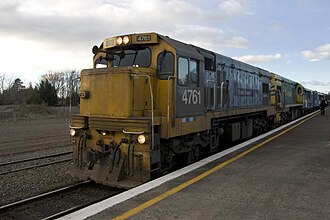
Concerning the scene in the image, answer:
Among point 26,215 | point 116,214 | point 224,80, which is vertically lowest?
point 26,215

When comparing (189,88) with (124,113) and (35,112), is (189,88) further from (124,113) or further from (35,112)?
(35,112)

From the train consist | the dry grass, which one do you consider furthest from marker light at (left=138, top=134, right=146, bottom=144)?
the dry grass

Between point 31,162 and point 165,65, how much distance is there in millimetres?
6228

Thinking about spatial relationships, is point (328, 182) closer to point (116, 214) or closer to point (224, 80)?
point (116, 214)

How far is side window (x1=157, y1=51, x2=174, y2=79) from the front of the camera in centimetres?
714

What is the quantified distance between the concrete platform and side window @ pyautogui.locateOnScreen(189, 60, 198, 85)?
6.81ft

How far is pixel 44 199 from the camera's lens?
6.35 m

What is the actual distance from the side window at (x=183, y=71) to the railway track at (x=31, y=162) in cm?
535

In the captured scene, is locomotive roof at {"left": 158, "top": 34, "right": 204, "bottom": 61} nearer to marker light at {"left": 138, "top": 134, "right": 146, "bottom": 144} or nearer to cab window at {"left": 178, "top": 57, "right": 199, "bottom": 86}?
cab window at {"left": 178, "top": 57, "right": 199, "bottom": 86}

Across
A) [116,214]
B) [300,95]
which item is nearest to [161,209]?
[116,214]

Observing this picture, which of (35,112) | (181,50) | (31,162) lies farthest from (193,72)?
(35,112)

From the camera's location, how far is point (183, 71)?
743 cm

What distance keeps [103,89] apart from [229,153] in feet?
13.5

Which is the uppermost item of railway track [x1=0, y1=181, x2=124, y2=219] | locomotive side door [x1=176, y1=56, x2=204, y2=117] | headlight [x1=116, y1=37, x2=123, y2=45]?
headlight [x1=116, y1=37, x2=123, y2=45]
